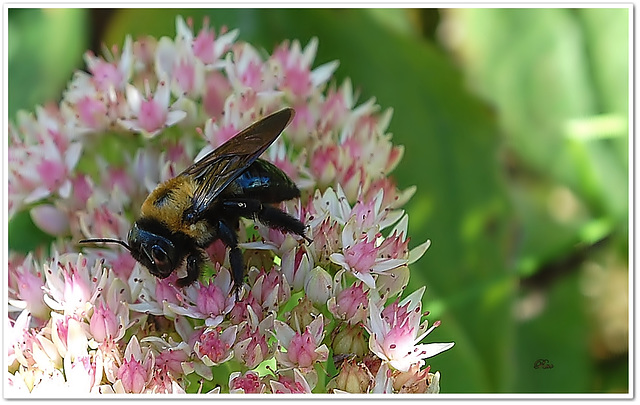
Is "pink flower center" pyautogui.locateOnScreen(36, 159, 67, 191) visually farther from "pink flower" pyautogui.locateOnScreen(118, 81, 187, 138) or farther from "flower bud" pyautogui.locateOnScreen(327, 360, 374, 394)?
"flower bud" pyautogui.locateOnScreen(327, 360, 374, 394)

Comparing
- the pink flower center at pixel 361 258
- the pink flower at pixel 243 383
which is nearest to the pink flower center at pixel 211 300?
the pink flower at pixel 243 383

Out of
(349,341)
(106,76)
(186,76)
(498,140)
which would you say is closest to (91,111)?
(106,76)

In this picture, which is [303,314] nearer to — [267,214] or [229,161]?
[267,214]

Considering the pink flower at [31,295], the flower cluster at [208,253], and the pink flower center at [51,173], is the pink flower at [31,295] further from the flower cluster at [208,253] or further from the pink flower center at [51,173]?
the pink flower center at [51,173]

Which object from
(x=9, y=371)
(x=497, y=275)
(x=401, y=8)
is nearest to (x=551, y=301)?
(x=497, y=275)

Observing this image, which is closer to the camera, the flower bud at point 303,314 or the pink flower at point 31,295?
the flower bud at point 303,314

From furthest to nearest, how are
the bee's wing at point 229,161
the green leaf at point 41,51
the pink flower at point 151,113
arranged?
the green leaf at point 41,51, the pink flower at point 151,113, the bee's wing at point 229,161
